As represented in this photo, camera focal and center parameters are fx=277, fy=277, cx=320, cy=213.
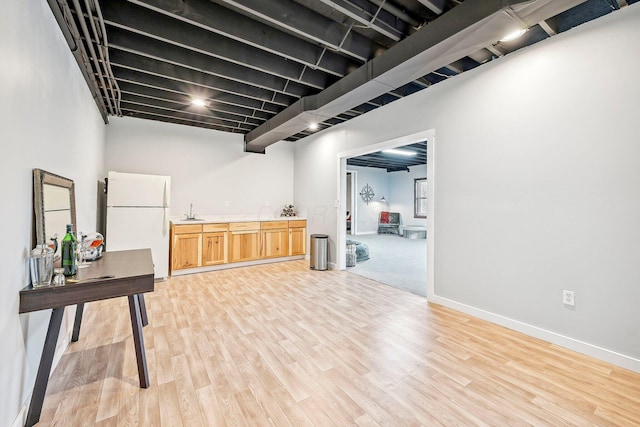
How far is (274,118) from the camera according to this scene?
4438 mm

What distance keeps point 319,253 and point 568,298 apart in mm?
3309

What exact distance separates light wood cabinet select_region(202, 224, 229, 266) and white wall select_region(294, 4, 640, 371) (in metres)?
3.41

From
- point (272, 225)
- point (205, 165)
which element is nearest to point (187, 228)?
point (205, 165)

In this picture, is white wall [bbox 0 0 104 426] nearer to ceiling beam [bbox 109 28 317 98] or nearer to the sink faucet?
ceiling beam [bbox 109 28 317 98]

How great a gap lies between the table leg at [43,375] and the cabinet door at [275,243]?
3.74 metres

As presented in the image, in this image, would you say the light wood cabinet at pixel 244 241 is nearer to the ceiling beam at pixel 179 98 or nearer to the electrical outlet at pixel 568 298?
the ceiling beam at pixel 179 98

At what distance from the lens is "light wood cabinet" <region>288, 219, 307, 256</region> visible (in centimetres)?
564

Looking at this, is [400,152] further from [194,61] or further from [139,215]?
[139,215]

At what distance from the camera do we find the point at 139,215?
405cm

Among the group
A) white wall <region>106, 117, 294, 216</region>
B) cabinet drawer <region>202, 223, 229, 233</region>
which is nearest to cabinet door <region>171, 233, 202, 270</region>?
cabinet drawer <region>202, 223, 229, 233</region>

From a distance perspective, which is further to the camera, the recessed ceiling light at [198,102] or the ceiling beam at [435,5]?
the recessed ceiling light at [198,102]

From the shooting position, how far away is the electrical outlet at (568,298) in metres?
2.29

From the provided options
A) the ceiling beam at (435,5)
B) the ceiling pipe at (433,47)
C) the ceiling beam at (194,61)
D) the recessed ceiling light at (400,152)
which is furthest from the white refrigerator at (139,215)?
the recessed ceiling light at (400,152)

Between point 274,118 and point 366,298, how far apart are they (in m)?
3.06
